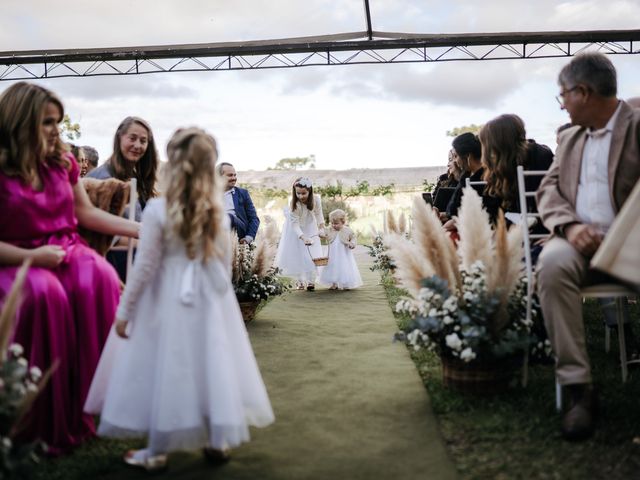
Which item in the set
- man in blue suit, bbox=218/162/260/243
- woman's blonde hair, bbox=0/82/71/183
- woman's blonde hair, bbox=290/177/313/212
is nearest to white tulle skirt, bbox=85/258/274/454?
woman's blonde hair, bbox=0/82/71/183

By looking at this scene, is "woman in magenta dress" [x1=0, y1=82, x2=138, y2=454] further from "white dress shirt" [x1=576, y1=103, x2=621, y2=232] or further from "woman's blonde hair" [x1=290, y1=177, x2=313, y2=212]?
"woman's blonde hair" [x1=290, y1=177, x2=313, y2=212]

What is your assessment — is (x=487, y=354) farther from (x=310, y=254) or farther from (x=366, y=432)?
(x=310, y=254)

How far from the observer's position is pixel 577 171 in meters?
3.03

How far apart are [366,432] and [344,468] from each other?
423mm

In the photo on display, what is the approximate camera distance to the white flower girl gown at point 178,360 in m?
2.25

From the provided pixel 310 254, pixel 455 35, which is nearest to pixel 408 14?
pixel 455 35

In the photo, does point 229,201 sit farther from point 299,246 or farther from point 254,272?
point 299,246

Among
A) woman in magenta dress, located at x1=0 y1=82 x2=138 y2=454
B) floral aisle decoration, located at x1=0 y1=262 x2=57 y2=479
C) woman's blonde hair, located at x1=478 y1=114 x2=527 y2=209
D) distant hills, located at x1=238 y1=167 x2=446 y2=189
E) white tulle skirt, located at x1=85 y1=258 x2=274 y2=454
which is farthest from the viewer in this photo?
distant hills, located at x1=238 y1=167 x2=446 y2=189

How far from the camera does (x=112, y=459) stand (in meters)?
2.54

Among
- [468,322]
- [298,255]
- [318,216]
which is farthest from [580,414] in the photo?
[318,216]

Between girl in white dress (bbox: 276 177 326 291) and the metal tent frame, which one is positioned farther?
the metal tent frame

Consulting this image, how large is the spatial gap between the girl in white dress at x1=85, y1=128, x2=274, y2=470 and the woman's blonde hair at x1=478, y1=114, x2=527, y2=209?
209 cm

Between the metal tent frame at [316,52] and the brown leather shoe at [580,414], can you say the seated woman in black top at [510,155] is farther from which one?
the metal tent frame at [316,52]

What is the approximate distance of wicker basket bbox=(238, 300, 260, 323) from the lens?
568 cm
